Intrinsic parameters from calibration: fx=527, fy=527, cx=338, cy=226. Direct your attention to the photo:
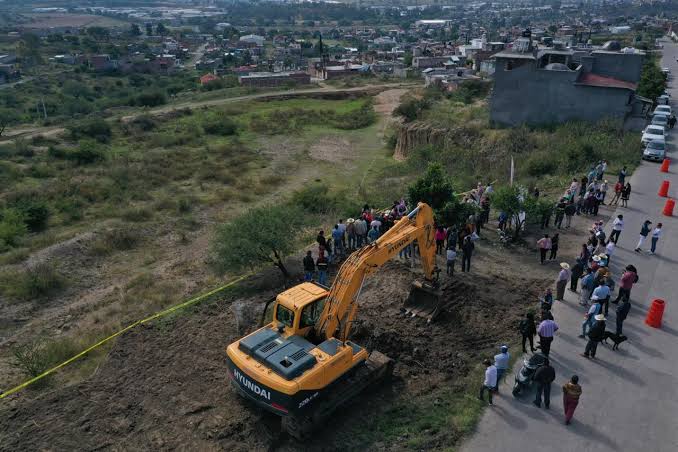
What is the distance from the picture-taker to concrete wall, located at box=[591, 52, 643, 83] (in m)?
32.9

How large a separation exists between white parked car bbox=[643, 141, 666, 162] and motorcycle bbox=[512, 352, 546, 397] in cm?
2061

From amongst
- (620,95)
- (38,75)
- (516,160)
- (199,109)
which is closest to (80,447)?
(516,160)

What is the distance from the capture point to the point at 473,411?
34.8 ft

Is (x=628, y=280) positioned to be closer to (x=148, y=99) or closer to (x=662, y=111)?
(x=662, y=111)

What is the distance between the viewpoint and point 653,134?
28.7 metres

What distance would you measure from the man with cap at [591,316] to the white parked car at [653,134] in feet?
62.4

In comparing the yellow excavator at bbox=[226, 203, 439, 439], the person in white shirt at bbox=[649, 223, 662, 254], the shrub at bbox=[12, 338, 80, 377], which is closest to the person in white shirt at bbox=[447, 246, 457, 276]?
the yellow excavator at bbox=[226, 203, 439, 439]

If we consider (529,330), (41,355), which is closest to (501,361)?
(529,330)

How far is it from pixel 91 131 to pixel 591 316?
4212 centimetres

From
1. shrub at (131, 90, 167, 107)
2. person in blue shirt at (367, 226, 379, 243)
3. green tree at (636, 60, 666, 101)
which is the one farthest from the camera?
shrub at (131, 90, 167, 107)

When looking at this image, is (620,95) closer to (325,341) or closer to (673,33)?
(325,341)

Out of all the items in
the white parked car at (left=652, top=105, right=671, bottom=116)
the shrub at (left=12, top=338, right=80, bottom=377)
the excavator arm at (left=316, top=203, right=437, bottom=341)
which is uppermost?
the excavator arm at (left=316, top=203, right=437, bottom=341)

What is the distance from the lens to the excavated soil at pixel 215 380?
10773mm

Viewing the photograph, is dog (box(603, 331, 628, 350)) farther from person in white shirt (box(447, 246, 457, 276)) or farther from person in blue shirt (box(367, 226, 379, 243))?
person in blue shirt (box(367, 226, 379, 243))
